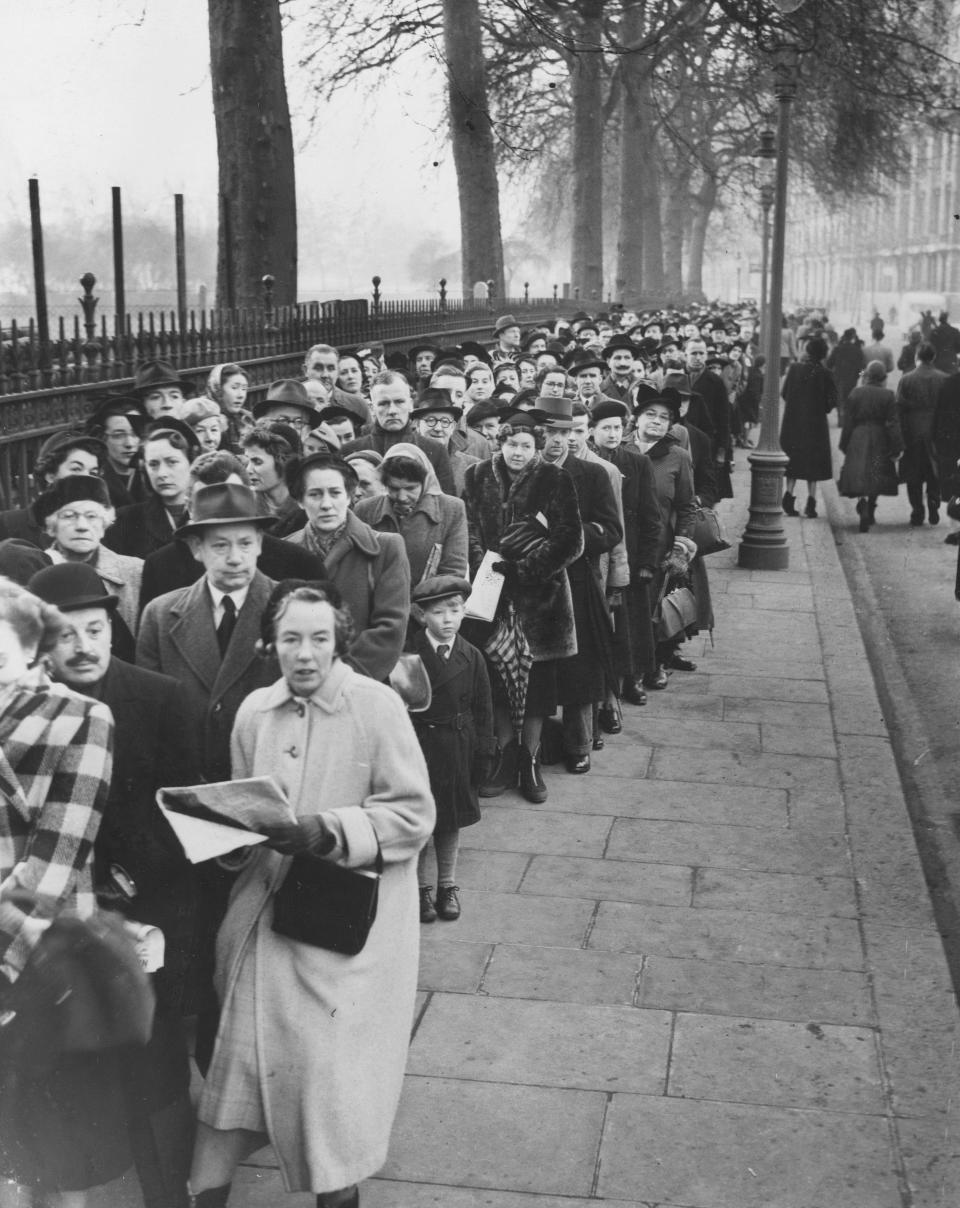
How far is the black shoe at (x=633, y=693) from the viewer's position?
9820 millimetres

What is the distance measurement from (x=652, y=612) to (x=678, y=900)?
3.37m

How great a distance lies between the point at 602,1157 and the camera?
4.52m

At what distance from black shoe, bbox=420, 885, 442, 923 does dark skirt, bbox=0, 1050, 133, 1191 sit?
2549 millimetres

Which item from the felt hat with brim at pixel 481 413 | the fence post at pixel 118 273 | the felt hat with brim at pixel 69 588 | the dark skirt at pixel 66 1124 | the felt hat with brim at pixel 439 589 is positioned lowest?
the dark skirt at pixel 66 1124

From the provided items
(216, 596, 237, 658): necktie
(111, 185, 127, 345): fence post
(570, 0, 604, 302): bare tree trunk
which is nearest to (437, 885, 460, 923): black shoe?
(216, 596, 237, 658): necktie

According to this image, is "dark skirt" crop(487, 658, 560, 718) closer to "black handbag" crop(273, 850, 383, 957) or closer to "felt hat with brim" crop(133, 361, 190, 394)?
"felt hat with brim" crop(133, 361, 190, 394)

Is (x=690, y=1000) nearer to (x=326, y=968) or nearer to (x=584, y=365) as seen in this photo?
(x=326, y=968)

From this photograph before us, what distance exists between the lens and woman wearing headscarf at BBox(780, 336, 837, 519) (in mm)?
16703

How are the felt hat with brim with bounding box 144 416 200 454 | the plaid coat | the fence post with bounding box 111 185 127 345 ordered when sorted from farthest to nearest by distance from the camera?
the fence post with bounding box 111 185 127 345, the felt hat with brim with bounding box 144 416 200 454, the plaid coat

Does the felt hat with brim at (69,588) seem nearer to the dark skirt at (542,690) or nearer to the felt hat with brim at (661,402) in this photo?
the dark skirt at (542,690)

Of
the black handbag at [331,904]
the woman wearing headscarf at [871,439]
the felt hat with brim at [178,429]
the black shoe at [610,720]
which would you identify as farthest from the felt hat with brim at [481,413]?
the woman wearing headscarf at [871,439]

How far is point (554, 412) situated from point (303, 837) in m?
4.47

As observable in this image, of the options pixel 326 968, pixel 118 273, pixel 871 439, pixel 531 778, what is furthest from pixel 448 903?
pixel 871 439

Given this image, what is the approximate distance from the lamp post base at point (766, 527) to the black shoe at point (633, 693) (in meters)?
5.03
